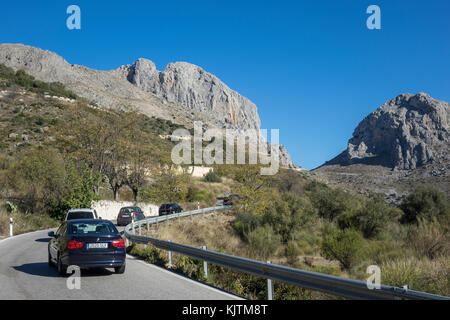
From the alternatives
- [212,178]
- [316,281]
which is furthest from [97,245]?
[212,178]

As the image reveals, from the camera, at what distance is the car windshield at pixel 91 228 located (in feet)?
33.2

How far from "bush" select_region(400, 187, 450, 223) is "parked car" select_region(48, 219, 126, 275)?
26.8m

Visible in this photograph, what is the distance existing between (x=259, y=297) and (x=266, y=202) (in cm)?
2381

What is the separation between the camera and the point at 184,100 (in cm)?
18612

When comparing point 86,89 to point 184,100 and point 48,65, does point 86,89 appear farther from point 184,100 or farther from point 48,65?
point 184,100

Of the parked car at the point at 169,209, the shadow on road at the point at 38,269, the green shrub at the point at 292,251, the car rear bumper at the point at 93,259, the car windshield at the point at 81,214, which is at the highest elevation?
the car windshield at the point at 81,214

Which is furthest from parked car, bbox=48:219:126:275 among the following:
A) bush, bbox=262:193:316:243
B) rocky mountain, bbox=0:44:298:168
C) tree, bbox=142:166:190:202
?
rocky mountain, bbox=0:44:298:168

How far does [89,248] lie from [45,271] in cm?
223

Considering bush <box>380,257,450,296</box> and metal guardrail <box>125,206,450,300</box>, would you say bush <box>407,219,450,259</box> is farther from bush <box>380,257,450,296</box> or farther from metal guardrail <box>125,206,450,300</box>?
metal guardrail <box>125,206,450,300</box>

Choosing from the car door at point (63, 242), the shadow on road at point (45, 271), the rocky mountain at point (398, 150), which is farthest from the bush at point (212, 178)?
the car door at point (63, 242)

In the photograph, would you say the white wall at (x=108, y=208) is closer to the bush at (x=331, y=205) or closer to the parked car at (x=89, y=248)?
the bush at (x=331, y=205)

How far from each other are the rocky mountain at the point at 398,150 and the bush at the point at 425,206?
3865cm

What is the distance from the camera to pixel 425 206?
106 ft
